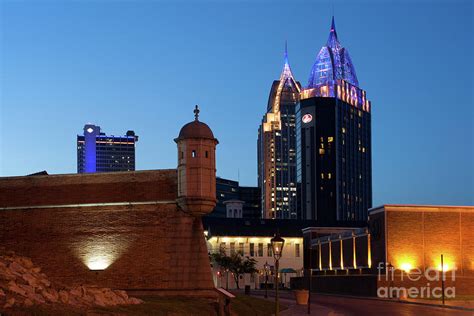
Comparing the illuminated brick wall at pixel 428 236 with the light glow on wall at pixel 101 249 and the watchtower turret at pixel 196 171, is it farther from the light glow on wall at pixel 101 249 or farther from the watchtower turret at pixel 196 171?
the light glow on wall at pixel 101 249

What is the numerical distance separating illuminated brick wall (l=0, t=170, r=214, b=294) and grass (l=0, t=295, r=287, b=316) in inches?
91.1

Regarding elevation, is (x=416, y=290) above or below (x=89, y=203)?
below

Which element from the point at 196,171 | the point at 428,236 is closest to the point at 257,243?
the point at 428,236

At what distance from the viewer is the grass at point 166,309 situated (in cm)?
2285

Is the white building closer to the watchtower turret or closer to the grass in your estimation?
the grass

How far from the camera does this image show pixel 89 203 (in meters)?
40.0

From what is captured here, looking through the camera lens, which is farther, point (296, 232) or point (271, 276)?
point (296, 232)

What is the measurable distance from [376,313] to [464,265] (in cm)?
3529

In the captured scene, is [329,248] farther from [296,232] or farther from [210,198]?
[210,198]

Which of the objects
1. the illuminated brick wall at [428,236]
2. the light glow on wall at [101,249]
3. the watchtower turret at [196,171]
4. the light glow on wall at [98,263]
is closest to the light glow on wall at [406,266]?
the illuminated brick wall at [428,236]

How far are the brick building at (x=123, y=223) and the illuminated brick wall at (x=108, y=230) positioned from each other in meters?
0.05

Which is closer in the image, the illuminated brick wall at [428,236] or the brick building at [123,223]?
the brick building at [123,223]

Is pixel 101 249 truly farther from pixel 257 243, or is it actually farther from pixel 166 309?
pixel 257 243

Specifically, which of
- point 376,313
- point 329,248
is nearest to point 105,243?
point 376,313
